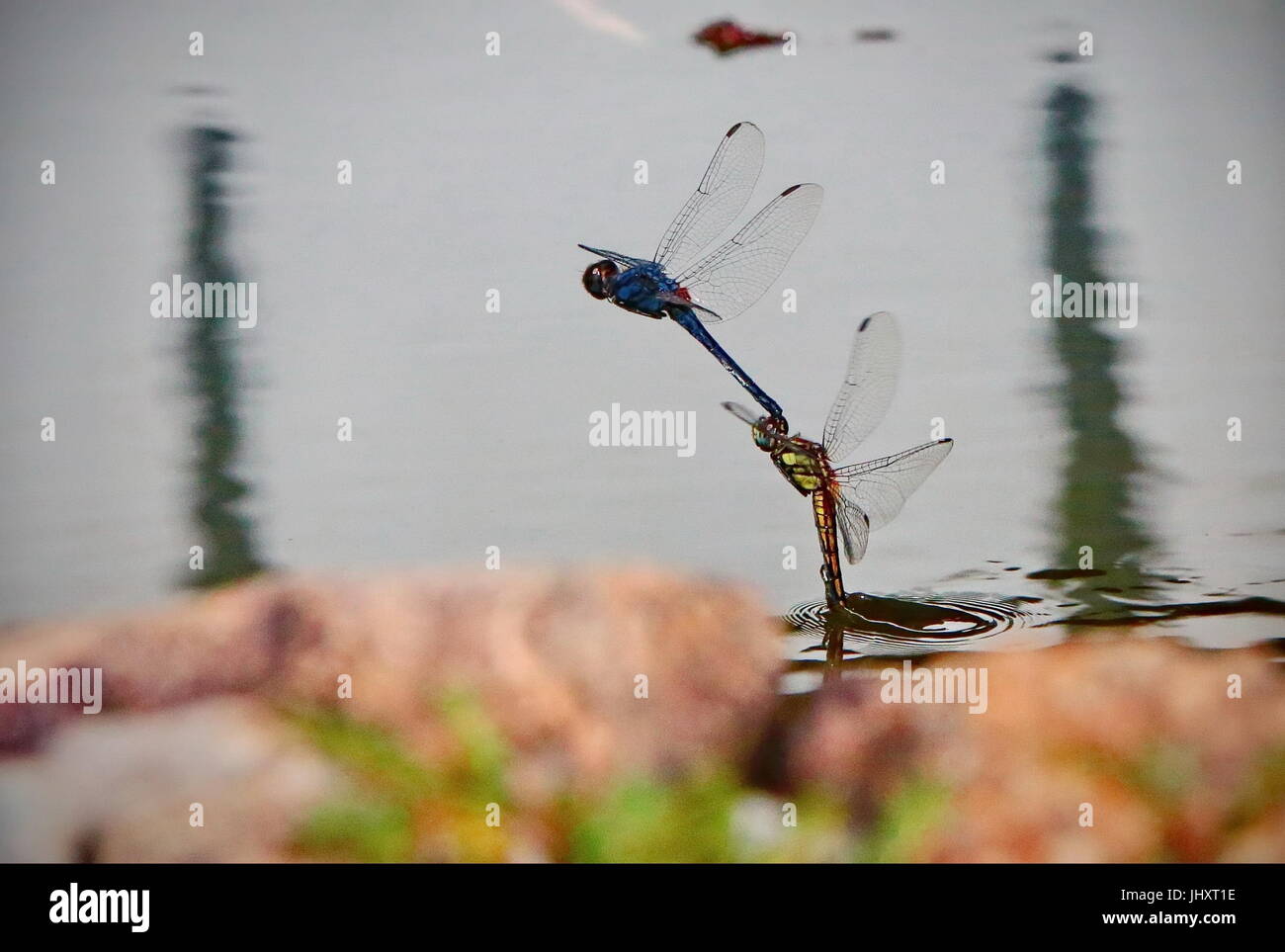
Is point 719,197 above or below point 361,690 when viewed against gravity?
above

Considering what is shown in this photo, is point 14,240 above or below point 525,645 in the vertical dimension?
above

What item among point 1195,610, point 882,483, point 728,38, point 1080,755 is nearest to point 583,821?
point 882,483

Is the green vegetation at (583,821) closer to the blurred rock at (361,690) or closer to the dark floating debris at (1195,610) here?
the blurred rock at (361,690)

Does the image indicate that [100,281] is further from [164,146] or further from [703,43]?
[703,43]

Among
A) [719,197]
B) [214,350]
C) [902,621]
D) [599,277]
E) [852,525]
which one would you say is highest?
[719,197]

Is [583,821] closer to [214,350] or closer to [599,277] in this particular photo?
[599,277]

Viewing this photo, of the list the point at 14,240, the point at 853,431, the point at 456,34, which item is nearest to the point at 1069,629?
the point at 853,431
